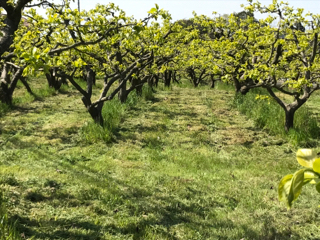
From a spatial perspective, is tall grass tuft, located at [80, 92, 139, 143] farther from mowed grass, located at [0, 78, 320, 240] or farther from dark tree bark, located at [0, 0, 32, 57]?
dark tree bark, located at [0, 0, 32, 57]

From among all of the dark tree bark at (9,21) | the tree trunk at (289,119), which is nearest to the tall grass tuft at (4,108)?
the dark tree bark at (9,21)

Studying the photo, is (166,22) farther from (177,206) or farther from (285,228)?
(285,228)

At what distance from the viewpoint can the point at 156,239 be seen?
325cm

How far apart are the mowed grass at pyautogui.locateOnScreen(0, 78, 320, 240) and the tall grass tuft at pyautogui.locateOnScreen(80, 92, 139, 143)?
0.10 metres

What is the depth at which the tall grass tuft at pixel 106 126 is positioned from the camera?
293 inches

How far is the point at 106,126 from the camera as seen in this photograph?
8.07 metres

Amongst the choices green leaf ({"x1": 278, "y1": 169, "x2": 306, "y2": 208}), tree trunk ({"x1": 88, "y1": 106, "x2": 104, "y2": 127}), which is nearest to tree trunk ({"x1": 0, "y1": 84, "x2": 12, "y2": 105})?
tree trunk ({"x1": 88, "y1": 106, "x2": 104, "y2": 127})

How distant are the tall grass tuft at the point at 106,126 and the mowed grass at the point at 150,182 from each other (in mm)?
100

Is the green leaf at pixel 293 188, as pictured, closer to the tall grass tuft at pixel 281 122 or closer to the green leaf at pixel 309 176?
the green leaf at pixel 309 176

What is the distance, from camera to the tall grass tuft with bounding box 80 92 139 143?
7438 mm

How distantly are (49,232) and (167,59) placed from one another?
33.7 ft

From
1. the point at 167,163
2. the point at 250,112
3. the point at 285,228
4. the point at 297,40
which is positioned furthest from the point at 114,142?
the point at 297,40

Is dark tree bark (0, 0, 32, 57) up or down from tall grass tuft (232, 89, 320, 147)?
up

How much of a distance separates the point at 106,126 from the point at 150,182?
138 inches
